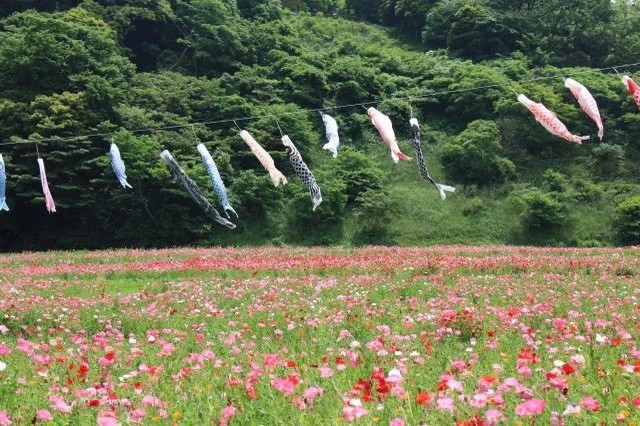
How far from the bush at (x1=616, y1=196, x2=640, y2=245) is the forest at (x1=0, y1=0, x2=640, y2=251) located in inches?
3.4

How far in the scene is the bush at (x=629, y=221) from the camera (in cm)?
2520

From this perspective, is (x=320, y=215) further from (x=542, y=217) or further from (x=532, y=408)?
(x=532, y=408)

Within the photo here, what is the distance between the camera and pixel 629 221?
25.4 metres

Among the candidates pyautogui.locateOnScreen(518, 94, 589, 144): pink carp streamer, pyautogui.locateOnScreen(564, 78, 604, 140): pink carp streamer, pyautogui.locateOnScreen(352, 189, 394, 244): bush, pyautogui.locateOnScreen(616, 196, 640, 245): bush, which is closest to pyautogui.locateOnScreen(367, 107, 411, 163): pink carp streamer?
pyautogui.locateOnScreen(518, 94, 589, 144): pink carp streamer

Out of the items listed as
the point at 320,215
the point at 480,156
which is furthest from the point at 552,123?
the point at 480,156

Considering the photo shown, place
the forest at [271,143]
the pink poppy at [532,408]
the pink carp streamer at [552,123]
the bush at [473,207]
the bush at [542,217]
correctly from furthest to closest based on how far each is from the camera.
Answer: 1. the bush at [473,207]
2. the forest at [271,143]
3. the bush at [542,217]
4. the pink carp streamer at [552,123]
5. the pink poppy at [532,408]

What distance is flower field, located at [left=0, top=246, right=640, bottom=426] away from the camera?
2.62 metres

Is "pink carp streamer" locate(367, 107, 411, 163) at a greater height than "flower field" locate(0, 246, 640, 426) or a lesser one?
greater

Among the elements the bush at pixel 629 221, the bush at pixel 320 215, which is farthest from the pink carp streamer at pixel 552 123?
the bush at pixel 629 221

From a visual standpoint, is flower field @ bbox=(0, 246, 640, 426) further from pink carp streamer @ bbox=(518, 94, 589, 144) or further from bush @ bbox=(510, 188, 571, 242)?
bush @ bbox=(510, 188, 571, 242)

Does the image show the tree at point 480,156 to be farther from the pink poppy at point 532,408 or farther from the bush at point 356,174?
the pink poppy at point 532,408

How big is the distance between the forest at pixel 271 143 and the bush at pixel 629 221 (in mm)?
86

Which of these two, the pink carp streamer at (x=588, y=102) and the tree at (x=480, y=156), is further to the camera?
the tree at (x=480, y=156)

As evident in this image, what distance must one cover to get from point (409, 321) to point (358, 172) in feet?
77.8
